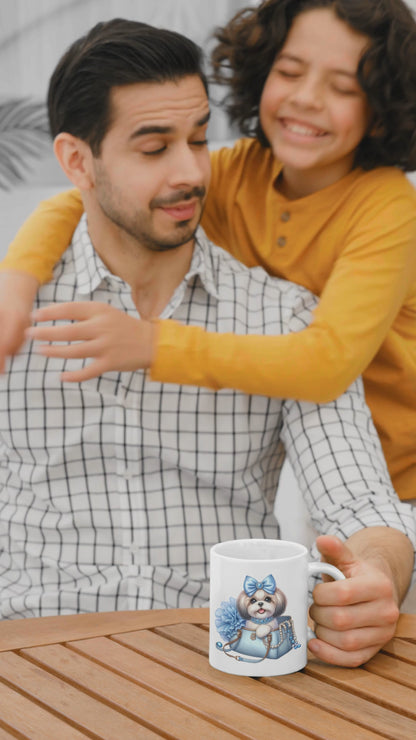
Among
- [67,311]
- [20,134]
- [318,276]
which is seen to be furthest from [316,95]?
[20,134]

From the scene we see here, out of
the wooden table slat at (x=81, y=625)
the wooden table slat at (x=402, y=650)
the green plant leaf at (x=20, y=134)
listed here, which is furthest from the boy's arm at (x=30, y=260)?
the green plant leaf at (x=20, y=134)

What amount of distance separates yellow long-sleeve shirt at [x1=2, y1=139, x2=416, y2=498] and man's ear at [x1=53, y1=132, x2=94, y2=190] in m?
0.09

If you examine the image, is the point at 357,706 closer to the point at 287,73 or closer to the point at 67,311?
the point at 67,311

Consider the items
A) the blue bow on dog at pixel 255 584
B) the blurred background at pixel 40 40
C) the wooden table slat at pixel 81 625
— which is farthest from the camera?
the blurred background at pixel 40 40

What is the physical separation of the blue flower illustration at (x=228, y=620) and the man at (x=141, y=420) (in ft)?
1.65

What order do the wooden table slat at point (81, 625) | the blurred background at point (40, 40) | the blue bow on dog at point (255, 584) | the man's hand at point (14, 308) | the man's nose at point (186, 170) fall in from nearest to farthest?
the blue bow on dog at point (255, 584) < the wooden table slat at point (81, 625) < the man's hand at point (14, 308) < the man's nose at point (186, 170) < the blurred background at point (40, 40)

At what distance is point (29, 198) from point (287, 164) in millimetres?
1701

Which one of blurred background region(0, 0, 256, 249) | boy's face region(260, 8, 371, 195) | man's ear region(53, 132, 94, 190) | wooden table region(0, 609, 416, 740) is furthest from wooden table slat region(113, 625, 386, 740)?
blurred background region(0, 0, 256, 249)

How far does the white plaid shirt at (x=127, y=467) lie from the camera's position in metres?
1.44

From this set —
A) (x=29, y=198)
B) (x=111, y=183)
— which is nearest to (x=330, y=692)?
(x=111, y=183)

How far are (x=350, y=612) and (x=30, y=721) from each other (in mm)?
345

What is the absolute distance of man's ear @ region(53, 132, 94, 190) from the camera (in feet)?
5.07

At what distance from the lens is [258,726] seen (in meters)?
0.80

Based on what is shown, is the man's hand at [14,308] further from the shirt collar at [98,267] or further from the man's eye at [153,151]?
the man's eye at [153,151]
